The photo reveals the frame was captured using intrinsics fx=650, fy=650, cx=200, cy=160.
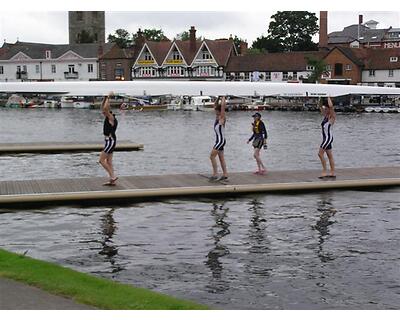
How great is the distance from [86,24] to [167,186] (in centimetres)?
15704

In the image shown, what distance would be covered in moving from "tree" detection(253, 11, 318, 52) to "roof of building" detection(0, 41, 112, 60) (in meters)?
33.9

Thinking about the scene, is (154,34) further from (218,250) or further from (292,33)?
(218,250)

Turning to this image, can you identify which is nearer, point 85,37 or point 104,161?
point 104,161

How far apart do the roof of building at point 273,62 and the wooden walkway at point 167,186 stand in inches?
3581

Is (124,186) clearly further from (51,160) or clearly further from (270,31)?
(270,31)

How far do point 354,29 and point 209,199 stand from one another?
5377 inches

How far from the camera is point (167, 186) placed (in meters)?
17.9

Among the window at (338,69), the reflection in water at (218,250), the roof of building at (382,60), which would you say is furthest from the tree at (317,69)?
the reflection in water at (218,250)

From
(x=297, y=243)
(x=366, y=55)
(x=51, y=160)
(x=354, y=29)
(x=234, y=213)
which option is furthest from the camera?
(x=354, y=29)

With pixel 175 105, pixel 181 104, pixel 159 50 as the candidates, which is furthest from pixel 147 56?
pixel 181 104

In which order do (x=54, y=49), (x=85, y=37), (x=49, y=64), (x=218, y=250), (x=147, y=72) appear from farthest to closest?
(x=85, y=37) < (x=54, y=49) < (x=49, y=64) < (x=147, y=72) < (x=218, y=250)

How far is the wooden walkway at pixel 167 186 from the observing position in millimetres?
16359

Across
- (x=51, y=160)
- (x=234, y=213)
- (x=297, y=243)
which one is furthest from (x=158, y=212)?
(x=51, y=160)

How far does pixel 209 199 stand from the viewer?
55.6 ft
